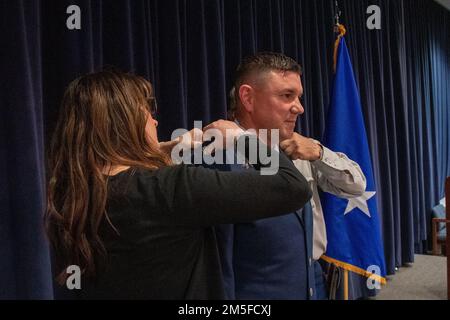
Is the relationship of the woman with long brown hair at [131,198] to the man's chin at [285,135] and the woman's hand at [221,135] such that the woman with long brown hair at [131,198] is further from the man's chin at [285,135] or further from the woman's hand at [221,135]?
the man's chin at [285,135]

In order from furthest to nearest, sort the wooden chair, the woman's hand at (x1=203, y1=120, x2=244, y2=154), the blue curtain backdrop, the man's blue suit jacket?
the wooden chair < the blue curtain backdrop < the man's blue suit jacket < the woman's hand at (x1=203, y1=120, x2=244, y2=154)

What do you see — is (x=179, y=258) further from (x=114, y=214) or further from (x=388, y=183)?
(x=388, y=183)

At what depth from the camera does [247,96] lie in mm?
1428

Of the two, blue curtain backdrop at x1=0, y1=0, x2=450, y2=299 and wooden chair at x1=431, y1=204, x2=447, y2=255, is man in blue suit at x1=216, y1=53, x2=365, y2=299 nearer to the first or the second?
blue curtain backdrop at x1=0, y1=0, x2=450, y2=299

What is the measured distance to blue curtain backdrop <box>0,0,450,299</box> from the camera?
1.30 m

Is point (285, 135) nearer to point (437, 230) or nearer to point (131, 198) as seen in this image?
point (131, 198)

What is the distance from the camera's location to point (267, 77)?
141cm

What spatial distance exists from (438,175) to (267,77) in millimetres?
4367

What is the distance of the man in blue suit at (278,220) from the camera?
3.49ft

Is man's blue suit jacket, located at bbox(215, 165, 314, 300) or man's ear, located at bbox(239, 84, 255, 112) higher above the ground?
man's ear, located at bbox(239, 84, 255, 112)

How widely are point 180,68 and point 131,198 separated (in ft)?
3.72

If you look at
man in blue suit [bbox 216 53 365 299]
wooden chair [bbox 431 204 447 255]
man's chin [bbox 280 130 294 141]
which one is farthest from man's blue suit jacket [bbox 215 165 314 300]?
wooden chair [bbox 431 204 447 255]

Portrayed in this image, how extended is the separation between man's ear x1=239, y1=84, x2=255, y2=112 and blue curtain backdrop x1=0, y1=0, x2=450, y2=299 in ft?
1.38
